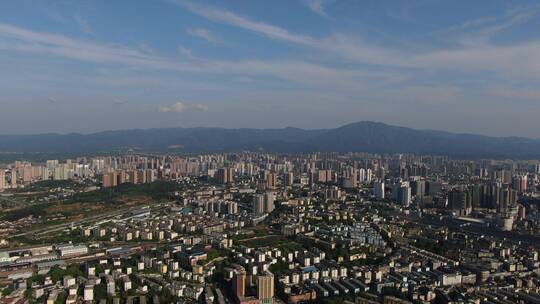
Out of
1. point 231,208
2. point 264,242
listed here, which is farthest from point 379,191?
point 264,242

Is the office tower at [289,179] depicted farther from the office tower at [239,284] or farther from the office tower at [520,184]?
the office tower at [239,284]

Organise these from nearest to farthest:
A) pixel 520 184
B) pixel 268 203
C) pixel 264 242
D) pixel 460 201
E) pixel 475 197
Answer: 1. pixel 264 242
2. pixel 268 203
3. pixel 460 201
4. pixel 475 197
5. pixel 520 184

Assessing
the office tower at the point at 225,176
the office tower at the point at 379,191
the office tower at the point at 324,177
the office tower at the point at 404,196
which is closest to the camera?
the office tower at the point at 404,196

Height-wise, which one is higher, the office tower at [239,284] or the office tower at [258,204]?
the office tower at [258,204]

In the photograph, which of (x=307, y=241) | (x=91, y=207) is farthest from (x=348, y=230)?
(x=91, y=207)

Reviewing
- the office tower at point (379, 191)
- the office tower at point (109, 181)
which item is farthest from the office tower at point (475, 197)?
the office tower at point (109, 181)

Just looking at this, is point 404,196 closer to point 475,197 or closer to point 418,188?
point 418,188
